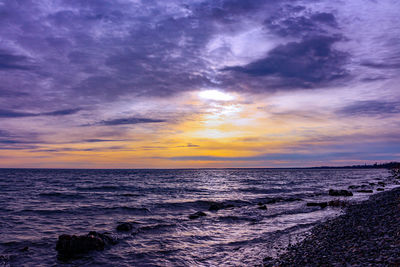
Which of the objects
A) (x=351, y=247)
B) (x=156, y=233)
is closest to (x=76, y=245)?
(x=156, y=233)

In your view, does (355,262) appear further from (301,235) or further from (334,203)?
(334,203)

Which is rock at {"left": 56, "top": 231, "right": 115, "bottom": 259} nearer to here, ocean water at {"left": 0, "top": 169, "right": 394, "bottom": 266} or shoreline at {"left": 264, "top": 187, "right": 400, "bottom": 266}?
ocean water at {"left": 0, "top": 169, "right": 394, "bottom": 266}

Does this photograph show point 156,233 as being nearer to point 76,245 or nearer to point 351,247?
point 76,245

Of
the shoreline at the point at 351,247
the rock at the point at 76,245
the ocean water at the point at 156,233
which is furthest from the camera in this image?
the rock at the point at 76,245

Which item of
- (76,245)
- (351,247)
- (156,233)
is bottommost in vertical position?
(156,233)

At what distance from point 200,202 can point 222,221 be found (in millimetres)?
11947

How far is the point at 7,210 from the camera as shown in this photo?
26.3 m

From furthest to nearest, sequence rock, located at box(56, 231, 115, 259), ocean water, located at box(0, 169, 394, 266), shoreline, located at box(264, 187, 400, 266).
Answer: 1. rock, located at box(56, 231, 115, 259)
2. ocean water, located at box(0, 169, 394, 266)
3. shoreline, located at box(264, 187, 400, 266)

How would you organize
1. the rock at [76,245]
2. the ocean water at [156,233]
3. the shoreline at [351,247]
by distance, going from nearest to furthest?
the shoreline at [351,247] → the ocean water at [156,233] → the rock at [76,245]

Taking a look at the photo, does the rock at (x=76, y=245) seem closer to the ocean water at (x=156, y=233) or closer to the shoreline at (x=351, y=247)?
the ocean water at (x=156, y=233)

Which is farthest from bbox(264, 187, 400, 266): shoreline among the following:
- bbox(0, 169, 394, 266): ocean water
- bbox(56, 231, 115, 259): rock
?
bbox(56, 231, 115, 259): rock

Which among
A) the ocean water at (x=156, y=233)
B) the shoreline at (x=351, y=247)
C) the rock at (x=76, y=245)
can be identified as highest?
the shoreline at (x=351, y=247)

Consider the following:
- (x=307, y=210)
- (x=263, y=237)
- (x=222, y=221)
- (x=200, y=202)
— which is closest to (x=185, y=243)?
(x=263, y=237)

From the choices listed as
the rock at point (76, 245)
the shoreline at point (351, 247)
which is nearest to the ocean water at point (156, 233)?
the rock at point (76, 245)
